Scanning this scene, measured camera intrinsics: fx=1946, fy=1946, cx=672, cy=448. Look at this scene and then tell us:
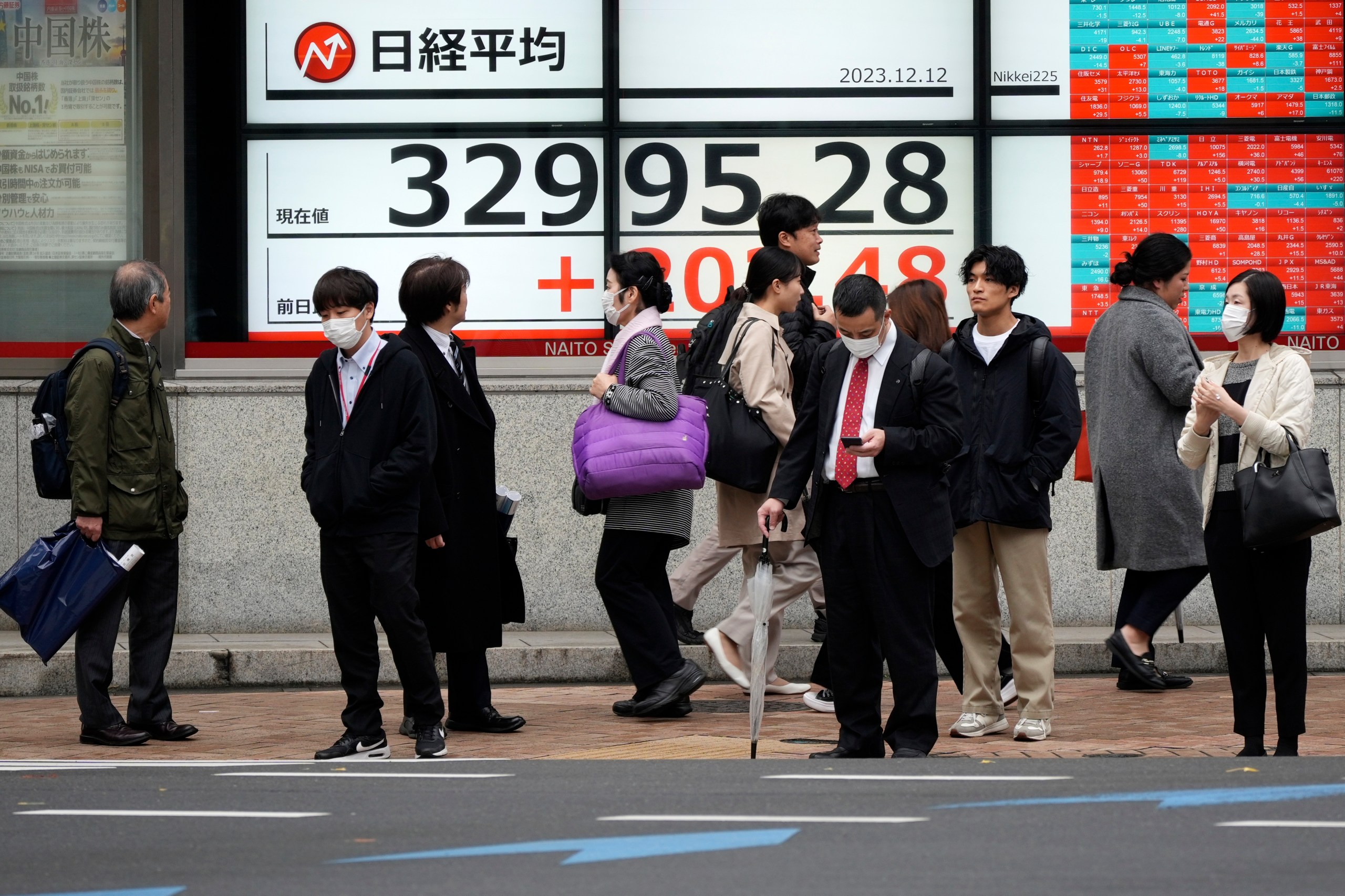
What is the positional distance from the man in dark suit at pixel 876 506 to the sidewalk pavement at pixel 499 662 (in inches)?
104

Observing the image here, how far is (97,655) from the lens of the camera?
7.55 metres

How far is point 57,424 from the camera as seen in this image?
297 inches

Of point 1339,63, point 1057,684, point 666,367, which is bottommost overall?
point 1057,684

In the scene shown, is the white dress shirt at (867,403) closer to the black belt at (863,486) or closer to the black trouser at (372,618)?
the black belt at (863,486)

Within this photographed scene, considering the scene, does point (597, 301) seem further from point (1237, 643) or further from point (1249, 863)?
point (1249, 863)

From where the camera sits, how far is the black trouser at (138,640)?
7.51 meters

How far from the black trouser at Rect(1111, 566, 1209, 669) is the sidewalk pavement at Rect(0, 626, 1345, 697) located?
603 mm

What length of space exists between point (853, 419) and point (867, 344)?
0.26 metres

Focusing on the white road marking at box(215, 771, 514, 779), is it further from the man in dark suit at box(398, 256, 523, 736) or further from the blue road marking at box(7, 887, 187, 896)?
the blue road marking at box(7, 887, 187, 896)

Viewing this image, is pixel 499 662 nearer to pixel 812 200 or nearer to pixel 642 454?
pixel 642 454

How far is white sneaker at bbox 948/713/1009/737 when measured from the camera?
743cm

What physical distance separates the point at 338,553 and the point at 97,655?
1282 millimetres

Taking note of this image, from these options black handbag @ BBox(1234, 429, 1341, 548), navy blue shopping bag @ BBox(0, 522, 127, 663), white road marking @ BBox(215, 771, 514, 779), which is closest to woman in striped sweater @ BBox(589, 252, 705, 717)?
white road marking @ BBox(215, 771, 514, 779)

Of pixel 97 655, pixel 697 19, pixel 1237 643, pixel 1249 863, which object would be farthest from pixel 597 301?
pixel 1249 863
